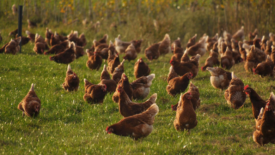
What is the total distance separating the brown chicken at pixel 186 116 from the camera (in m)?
6.87

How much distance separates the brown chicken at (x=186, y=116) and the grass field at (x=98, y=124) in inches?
7.5

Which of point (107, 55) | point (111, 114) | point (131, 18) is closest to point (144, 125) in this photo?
point (111, 114)

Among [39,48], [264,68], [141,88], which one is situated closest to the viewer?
[141,88]

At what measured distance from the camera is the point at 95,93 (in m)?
8.96

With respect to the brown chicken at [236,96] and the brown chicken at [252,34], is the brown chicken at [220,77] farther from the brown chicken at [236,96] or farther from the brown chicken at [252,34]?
the brown chicken at [252,34]

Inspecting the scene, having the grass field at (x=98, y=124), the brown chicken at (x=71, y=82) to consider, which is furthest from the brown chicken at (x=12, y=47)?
the brown chicken at (x=71, y=82)

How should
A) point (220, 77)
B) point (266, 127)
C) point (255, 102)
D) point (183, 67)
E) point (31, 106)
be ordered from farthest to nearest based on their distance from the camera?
point (183, 67) → point (220, 77) → point (31, 106) → point (255, 102) → point (266, 127)

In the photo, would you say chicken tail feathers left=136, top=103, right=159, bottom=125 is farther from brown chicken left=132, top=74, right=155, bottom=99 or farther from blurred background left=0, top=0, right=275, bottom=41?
blurred background left=0, top=0, right=275, bottom=41

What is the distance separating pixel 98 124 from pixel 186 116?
2.27m

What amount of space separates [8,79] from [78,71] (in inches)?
115

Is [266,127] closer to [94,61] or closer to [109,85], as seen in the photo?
[109,85]

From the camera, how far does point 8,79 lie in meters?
11.2

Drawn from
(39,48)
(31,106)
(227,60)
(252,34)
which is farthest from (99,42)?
(31,106)

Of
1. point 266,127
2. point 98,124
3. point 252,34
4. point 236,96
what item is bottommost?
point 98,124
